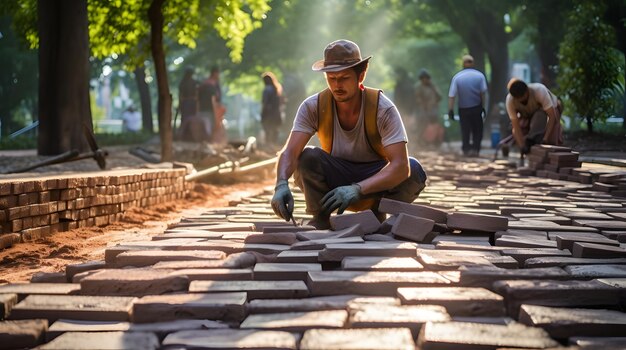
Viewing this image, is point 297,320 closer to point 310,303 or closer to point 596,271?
point 310,303

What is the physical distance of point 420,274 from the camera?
355 cm

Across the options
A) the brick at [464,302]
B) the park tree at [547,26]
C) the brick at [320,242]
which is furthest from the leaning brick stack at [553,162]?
the park tree at [547,26]

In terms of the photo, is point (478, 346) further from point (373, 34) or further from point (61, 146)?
point (373, 34)

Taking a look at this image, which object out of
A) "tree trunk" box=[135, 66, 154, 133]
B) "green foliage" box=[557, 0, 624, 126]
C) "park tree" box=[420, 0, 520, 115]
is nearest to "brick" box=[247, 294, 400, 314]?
"green foliage" box=[557, 0, 624, 126]

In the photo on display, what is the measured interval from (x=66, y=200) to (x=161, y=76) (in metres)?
6.24

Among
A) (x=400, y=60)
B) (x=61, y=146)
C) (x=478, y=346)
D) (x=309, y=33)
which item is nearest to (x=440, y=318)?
(x=478, y=346)

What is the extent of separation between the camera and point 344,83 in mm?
5152

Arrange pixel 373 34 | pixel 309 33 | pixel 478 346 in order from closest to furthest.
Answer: pixel 478 346 → pixel 309 33 → pixel 373 34

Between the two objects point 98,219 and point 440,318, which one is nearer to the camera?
point 440,318

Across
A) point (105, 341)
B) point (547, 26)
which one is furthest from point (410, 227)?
point (547, 26)

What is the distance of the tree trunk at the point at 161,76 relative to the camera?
11.6 metres

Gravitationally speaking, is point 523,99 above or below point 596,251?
above

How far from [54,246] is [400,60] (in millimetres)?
45495

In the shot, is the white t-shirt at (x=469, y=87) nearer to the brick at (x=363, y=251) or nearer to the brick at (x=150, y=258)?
the brick at (x=363, y=251)
